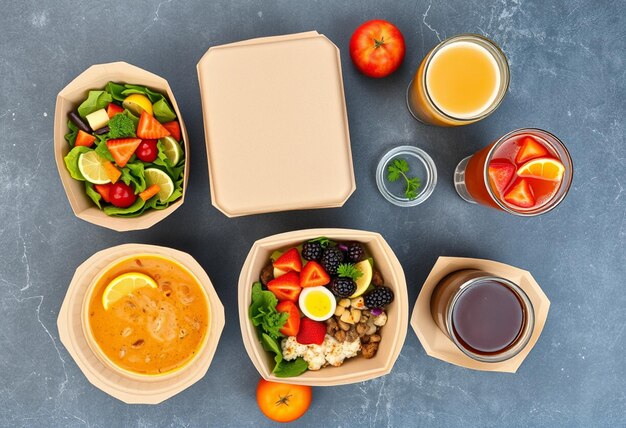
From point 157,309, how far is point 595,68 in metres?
1.52

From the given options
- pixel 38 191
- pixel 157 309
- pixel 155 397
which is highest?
pixel 38 191

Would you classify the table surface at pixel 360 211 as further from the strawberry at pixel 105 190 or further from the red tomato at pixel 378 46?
the strawberry at pixel 105 190

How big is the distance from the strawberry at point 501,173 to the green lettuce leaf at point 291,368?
71cm

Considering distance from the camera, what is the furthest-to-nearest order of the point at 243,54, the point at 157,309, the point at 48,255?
the point at 48,255 → the point at 157,309 → the point at 243,54

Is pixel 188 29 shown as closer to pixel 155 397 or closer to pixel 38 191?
pixel 38 191

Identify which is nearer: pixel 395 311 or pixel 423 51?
pixel 395 311

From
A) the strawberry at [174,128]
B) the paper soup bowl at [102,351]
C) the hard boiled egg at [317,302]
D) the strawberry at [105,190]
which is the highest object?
the strawberry at [174,128]

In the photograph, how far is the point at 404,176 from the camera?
143 centimetres

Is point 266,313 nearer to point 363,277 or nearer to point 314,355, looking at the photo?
point 314,355

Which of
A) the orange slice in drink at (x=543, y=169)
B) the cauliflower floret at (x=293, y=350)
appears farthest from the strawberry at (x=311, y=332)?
the orange slice in drink at (x=543, y=169)

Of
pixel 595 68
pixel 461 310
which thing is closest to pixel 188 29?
pixel 461 310

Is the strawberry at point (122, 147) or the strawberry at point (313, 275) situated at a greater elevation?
the strawberry at point (122, 147)

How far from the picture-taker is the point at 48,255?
1.48 metres

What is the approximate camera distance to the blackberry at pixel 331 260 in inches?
50.1
